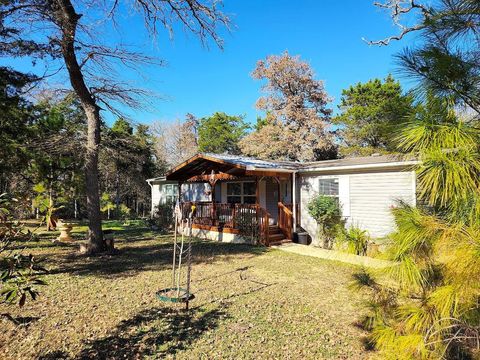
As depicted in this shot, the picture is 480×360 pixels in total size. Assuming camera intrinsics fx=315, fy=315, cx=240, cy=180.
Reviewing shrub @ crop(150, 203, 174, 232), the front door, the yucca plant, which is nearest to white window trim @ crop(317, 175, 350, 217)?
the front door

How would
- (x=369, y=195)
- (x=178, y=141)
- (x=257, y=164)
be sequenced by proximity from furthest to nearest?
(x=178, y=141), (x=257, y=164), (x=369, y=195)

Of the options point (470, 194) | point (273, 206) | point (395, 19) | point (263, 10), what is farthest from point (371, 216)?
point (470, 194)

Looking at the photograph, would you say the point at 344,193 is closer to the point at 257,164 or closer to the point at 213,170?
the point at 257,164

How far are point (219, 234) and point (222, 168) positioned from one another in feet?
9.18

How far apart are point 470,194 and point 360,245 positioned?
8012mm

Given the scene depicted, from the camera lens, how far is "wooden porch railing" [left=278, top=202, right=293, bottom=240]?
1192 cm

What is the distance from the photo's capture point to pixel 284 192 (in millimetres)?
13211

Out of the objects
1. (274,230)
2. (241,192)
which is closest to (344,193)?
(274,230)

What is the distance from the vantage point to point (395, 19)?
10891 millimetres

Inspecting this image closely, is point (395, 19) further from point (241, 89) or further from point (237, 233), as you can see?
point (241, 89)

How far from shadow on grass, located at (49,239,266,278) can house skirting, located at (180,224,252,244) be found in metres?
0.59

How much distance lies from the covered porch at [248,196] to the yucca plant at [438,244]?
857 cm

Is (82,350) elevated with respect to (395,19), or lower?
lower

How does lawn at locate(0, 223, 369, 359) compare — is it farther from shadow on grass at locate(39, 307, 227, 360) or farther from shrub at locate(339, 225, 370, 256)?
shrub at locate(339, 225, 370, 256)
